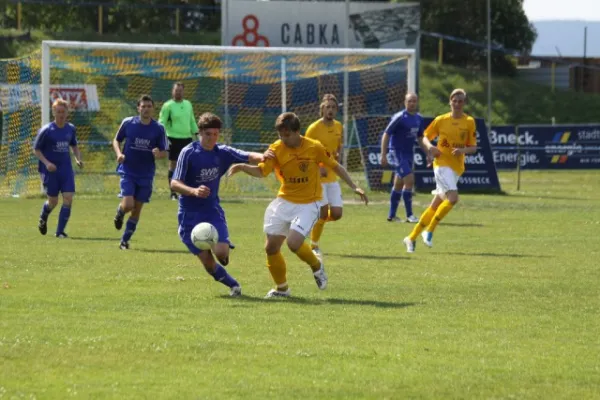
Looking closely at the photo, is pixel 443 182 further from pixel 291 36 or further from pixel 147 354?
pixel 291 36

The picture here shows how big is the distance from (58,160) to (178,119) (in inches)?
273

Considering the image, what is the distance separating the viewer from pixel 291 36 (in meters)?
37.3

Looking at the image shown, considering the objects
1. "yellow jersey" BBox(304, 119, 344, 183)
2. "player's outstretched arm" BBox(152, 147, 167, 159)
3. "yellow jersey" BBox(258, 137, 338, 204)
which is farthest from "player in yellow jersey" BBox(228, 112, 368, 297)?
"player's outstretched arm" BBox(152, 147, 167, 159)

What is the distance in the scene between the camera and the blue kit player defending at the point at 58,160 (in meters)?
18.1

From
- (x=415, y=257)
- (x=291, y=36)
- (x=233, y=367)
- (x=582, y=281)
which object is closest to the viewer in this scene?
(x=233, y=367)

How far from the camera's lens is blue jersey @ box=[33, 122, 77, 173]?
18.2m

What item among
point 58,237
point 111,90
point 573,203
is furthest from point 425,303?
point 111,90

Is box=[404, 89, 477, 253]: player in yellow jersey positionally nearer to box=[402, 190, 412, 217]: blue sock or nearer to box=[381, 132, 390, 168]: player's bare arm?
box=[381, 132, 390, 168]: player's bare arm

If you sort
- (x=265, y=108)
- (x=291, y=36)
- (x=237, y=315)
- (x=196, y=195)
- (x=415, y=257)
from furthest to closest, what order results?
1. (x=291, y=36)
2. (x=265, y=108)
3. (x=415, y=257)
4. (x=196, y=195)
5. (x=237, y=315)

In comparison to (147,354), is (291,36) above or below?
above

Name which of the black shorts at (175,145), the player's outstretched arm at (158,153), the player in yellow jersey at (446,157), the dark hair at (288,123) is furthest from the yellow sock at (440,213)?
the black shorts at (175,145)

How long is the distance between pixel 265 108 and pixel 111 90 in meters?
4.92

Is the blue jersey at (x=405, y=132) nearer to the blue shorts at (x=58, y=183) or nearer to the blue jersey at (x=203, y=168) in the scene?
the blue shorts at (x=58, y=183)

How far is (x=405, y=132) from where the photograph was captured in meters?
21.9
